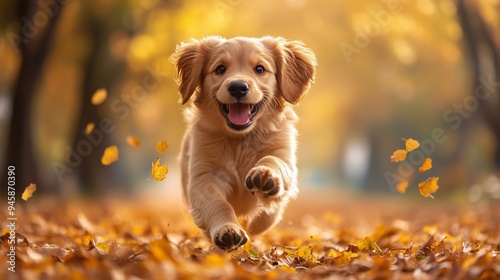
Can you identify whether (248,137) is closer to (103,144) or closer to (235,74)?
(235,74)

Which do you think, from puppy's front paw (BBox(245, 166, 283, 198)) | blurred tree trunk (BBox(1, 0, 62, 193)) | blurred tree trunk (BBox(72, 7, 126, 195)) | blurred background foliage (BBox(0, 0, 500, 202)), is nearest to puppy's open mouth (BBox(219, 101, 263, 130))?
puppy's front paw (BBox(245, 166, 283, 198))

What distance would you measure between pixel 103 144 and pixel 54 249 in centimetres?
1491

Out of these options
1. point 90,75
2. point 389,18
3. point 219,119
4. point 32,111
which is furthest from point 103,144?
point 219,119

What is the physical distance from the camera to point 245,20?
2128 centimetres

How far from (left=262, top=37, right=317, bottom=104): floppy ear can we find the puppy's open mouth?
0.44 m

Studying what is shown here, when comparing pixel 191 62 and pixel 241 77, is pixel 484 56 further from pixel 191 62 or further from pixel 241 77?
pixel 241 77

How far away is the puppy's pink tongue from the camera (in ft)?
17.4

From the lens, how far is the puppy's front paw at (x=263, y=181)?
180 inches

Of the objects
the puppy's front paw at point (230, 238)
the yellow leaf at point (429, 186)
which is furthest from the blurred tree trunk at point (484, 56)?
the puppy's front paw at point (230, 238)

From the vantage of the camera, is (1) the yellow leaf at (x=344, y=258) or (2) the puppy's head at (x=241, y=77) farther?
(2) the puppy's head at (x=241, y=77)

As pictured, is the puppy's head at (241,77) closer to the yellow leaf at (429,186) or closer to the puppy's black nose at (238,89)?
the puppy's black nose at (238,89)

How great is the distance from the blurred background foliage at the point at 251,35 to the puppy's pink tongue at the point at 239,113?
888 centimetres

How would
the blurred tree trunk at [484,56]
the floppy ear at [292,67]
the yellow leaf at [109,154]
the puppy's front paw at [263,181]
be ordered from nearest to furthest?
the puppy's front paw at [263,181], the floppy ear at [292,67], the yellow leaf at [109,154], the blurred tree trunk at [484,56]

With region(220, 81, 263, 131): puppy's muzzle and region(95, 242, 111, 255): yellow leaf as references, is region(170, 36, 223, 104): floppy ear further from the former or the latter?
region(95, 242, 111, 255): yellow leaf
